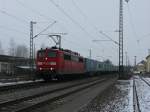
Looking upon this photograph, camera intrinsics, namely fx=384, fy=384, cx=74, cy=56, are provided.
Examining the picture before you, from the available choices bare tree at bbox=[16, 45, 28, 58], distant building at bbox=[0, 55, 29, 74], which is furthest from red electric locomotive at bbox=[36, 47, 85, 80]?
bare tree at bbox=[16, 45, 28, 58]

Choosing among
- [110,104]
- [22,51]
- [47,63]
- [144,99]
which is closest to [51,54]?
[47,63]

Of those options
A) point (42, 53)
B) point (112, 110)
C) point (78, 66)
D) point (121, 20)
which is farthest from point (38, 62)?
point (112, 110)

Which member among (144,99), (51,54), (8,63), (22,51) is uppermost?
(22,51)

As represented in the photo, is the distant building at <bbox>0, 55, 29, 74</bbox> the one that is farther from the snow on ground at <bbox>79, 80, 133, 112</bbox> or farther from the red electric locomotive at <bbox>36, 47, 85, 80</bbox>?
the snow on ground at <bbox>79, 80, 133, 112</bbox>

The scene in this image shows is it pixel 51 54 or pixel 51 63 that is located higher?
pixel 51 54

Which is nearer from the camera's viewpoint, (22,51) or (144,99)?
(144,99)

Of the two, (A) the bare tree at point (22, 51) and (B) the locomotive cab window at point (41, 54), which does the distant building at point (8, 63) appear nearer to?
(B) the locomotive cab window at point (41, 54)

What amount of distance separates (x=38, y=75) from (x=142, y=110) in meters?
25.5

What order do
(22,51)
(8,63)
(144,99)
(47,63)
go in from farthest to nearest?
(22,51)
(8,63)
(47,63)
(144,99)

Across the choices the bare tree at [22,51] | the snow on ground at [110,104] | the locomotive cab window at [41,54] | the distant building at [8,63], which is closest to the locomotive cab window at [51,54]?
the locomotive cab window at [41,54]

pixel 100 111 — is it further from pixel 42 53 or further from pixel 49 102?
pixel 42 53

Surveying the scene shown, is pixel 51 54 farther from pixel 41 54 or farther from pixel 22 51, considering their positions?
pixel 22 51

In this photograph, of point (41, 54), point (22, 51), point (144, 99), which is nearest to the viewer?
point (144, 99)

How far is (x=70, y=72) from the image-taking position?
45.3 metres
